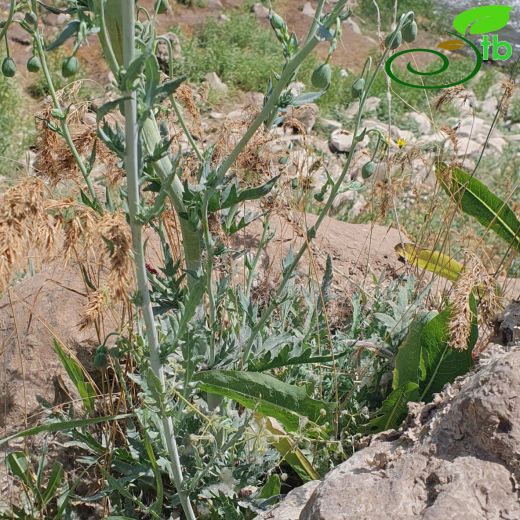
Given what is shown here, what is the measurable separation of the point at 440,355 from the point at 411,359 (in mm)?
77

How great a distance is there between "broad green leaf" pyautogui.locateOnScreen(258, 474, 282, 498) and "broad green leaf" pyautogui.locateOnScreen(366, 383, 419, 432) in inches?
11.6

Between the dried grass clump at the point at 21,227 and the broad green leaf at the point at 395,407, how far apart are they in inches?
41.2

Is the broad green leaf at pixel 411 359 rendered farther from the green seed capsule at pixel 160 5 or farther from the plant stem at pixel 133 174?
the green seed capsule at pixel 160 5

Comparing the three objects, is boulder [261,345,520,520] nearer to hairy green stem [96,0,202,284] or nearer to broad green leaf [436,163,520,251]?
hairy green stem [96,0,202,284]

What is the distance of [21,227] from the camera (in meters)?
1.25

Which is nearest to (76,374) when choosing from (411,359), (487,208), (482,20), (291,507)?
(291,507)

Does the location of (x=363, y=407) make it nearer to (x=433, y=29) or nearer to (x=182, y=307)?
(x=182, y=307)

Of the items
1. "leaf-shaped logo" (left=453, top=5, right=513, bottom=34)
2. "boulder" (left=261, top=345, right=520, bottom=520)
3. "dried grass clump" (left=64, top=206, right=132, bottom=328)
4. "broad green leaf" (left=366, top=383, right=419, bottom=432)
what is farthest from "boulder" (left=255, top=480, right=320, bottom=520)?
"leaf-shaped logo" (left=453, top=5, right=513, bottom=34)

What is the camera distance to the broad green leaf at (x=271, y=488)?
195cm

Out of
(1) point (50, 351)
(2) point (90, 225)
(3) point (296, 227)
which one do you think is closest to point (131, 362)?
(1) point (50, 351)

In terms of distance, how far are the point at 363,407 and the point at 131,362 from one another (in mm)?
667

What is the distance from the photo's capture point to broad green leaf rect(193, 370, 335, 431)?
1.89 metres

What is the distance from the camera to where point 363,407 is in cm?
220

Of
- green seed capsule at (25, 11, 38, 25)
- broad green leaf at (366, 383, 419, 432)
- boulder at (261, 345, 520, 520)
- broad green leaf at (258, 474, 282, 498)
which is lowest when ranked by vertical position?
broad green leaf at (258, 474, 282, 498)
